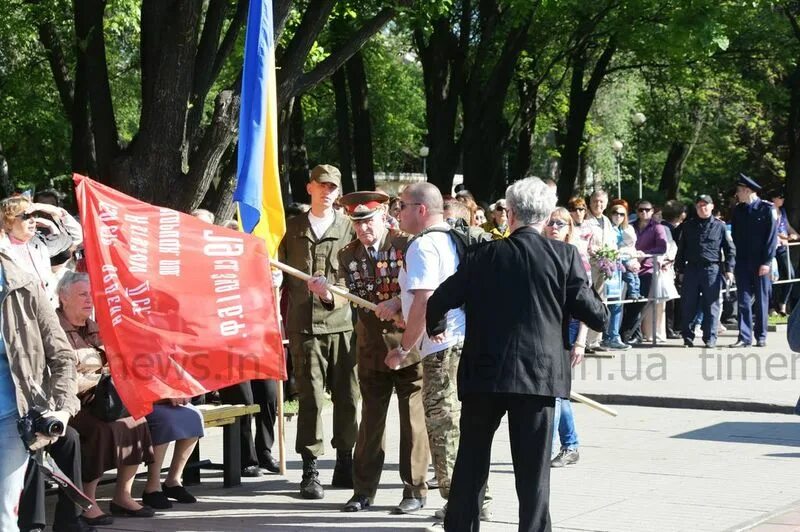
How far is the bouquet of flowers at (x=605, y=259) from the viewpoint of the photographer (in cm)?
1627

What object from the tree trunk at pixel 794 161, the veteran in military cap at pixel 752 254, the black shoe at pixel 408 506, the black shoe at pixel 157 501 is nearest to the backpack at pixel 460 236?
the black shoe at pixel 408 506

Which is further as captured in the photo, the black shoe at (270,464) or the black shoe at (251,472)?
the black shoe at (270,464)

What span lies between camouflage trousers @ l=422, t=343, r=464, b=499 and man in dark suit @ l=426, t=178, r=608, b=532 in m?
1.06

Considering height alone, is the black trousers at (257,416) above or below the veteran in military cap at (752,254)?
below

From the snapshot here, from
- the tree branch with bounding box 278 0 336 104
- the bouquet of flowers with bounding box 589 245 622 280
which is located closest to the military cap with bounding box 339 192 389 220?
the tree branch with bounding box 278 0 336 104

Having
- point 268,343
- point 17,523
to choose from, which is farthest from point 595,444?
point 17,523

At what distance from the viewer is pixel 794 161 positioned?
101ft

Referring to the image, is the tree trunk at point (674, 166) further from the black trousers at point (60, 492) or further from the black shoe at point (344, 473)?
the black trousers at point (60, 492)

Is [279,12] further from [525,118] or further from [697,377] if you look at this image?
[525,118]

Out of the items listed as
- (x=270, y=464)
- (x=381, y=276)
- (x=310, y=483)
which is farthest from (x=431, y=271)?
(x=270, y=464)

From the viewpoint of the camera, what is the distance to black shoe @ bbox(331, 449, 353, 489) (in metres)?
9.07

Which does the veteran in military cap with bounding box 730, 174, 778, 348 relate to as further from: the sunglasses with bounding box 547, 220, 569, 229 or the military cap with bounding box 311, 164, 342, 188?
the military cap with bounding box 311, 164, 342, 188

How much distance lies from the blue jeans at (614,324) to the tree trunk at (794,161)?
1388cm

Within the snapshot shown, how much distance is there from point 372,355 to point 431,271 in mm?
1065
